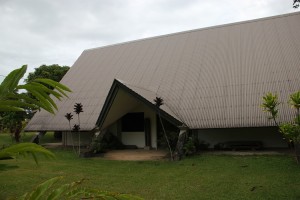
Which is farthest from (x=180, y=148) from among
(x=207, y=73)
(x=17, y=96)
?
(x=17, y=96)

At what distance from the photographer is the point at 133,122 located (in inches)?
622

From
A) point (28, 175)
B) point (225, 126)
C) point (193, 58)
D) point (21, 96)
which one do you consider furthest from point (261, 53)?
point (21, 96)

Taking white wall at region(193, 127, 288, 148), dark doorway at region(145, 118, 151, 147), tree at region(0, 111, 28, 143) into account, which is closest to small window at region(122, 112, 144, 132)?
dark doorway at region(145, 118, 151, 147)

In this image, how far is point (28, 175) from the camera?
998cm

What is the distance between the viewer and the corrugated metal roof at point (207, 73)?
501 inches

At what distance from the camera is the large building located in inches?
500

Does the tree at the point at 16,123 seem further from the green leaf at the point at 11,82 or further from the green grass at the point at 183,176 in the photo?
the green leaf at the point at 11,82

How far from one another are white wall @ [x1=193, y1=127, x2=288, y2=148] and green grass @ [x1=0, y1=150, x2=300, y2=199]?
190 centimetres

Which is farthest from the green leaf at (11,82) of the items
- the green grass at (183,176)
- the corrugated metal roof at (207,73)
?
the corrugated metal roof at (207,73)

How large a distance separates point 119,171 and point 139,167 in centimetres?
79

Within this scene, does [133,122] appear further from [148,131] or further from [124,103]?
[124,103]

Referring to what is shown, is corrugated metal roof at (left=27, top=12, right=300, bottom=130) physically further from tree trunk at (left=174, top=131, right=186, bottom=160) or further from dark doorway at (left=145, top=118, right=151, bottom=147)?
dark doorway at (left=145, top=118, right=151, bottom=147)

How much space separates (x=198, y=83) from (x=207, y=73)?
70 cm

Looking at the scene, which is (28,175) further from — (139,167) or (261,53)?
(261,53)
